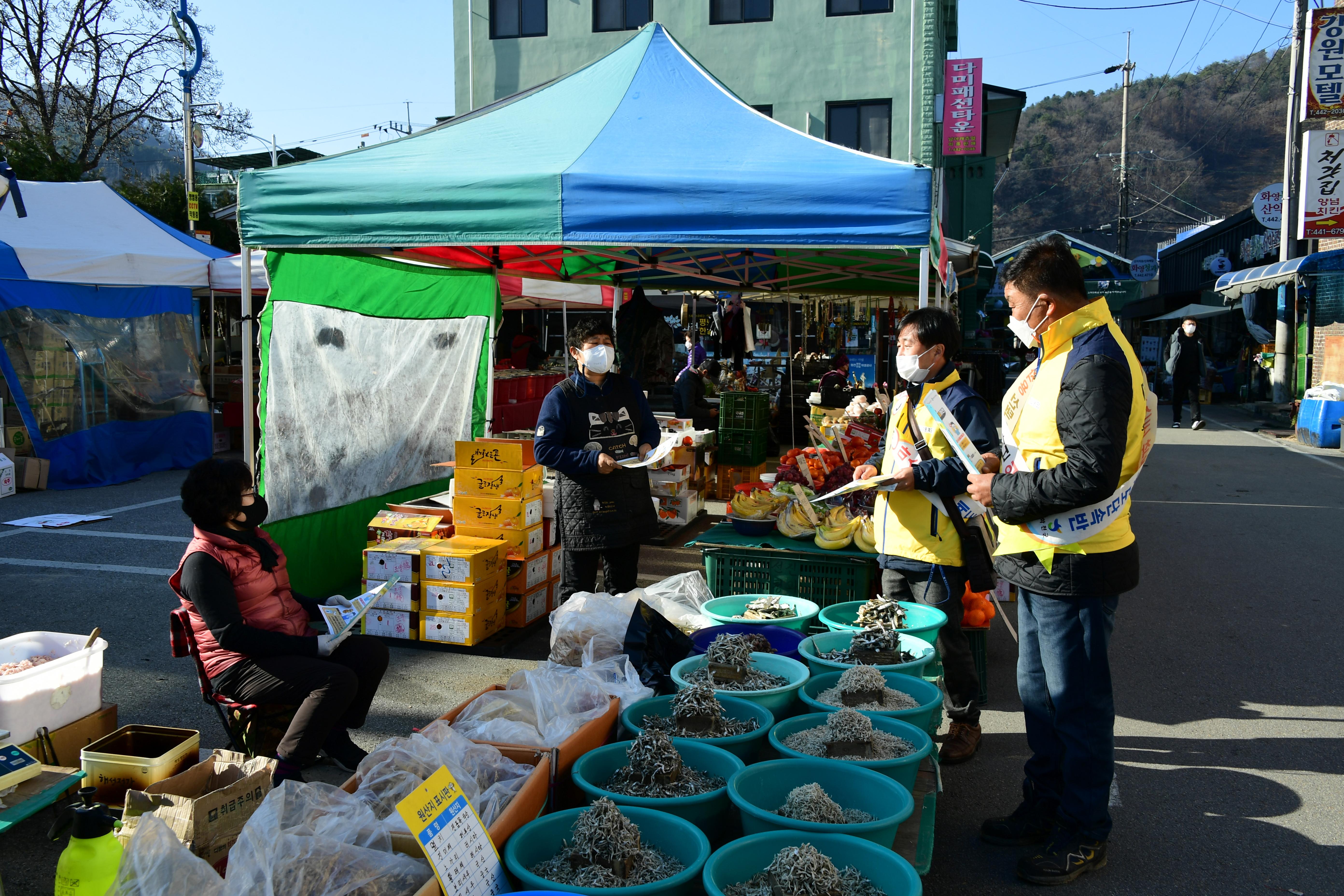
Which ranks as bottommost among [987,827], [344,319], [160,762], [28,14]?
[987,827]

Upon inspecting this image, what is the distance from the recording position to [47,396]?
11.2 m

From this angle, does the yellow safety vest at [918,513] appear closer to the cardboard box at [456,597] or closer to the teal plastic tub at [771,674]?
the teal plastic tub at [771,674]

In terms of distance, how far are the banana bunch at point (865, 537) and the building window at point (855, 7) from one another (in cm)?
1787

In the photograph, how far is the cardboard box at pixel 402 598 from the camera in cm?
564

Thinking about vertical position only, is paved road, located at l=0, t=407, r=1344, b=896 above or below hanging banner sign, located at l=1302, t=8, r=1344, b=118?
below

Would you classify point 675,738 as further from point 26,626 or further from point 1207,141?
point 1207,141

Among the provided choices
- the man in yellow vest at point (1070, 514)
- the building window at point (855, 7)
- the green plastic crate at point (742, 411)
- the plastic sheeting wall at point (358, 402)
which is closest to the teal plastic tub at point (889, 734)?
the man in yellow vest at point (1070, 514)

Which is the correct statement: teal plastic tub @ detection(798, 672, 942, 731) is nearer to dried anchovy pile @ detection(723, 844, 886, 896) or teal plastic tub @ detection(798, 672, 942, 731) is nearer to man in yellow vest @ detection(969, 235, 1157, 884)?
man in yellow vest @ detection(969, 235, 1157, 884)

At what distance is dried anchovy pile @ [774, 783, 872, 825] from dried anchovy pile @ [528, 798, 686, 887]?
34 centimetres

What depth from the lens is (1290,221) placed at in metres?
18.6

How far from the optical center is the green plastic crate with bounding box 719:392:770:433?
9.69 meters

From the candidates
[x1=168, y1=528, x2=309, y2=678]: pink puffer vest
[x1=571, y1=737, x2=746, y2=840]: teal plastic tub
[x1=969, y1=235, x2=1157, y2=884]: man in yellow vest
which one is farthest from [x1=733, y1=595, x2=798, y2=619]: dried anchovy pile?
[x1=168, y1=528, x2=309, y2=678]: pink puffer vest

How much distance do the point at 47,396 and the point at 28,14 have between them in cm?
1869

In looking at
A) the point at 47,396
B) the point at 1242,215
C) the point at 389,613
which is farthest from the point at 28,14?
the point at 1242,215
